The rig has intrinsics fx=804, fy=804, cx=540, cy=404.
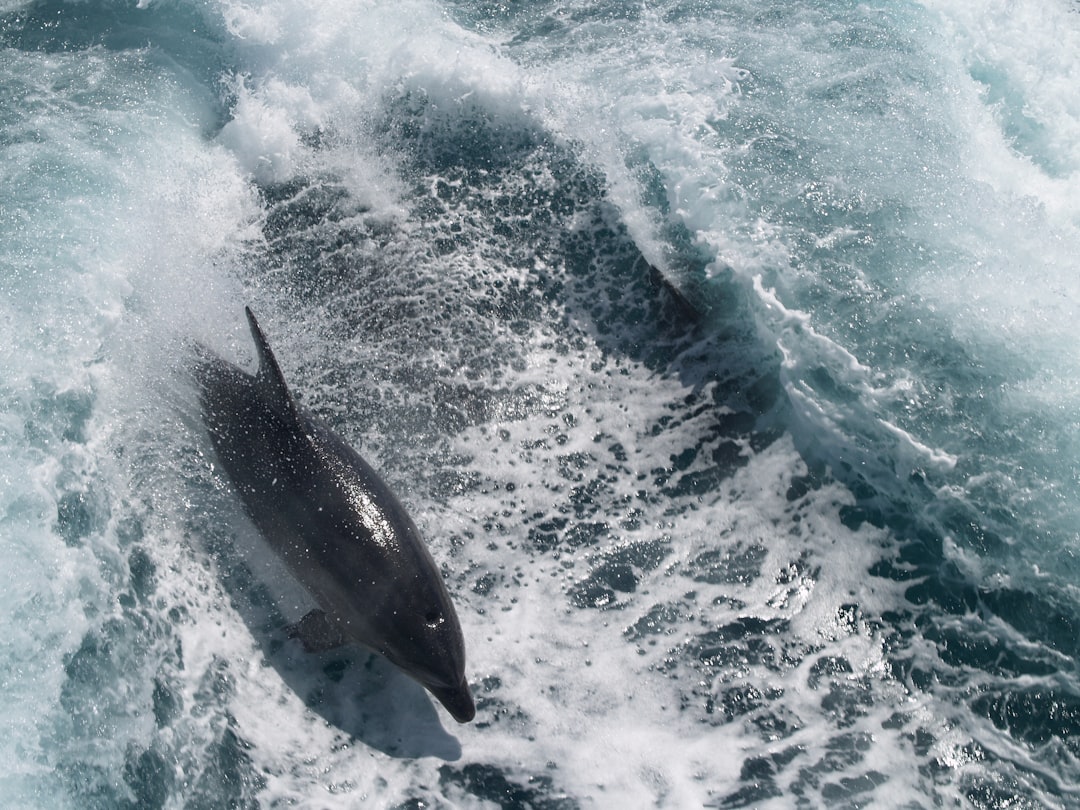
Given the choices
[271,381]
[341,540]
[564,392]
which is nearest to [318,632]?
[341,540]

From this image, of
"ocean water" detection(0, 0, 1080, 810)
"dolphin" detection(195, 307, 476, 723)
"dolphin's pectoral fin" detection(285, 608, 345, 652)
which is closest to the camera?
"dolphin" detection(195, 307, 476, 723)

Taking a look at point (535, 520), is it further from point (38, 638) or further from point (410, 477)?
point (38, 638)

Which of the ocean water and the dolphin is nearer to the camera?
the dolphin

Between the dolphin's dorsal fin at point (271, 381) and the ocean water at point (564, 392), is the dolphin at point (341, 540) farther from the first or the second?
the ocean water at point (564, 392)

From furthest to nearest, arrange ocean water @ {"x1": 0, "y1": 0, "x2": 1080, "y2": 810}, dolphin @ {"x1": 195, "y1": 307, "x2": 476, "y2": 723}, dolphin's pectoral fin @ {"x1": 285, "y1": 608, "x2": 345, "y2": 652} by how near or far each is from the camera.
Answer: dolphin's pectoral fin @ {"x1": 285, "y1": 608, "x2": 345, "y2": 652}
ocean water @ {"x1": 0, "y1": 0, "x2": 1080, "y2": 810}
dolphin @ {"x1": 195, "y1": 307, "x2": 476, "y2": 723}

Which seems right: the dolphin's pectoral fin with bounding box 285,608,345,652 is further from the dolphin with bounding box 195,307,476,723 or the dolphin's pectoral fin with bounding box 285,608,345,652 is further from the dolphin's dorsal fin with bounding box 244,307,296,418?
the dolphin's dorsal fin with bounding box 244,307,296,418

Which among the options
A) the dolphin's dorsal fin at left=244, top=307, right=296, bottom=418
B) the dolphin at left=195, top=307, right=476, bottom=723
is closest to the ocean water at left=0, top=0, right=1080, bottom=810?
the dolphin at left=195, top=307, right=476, bottom=723
